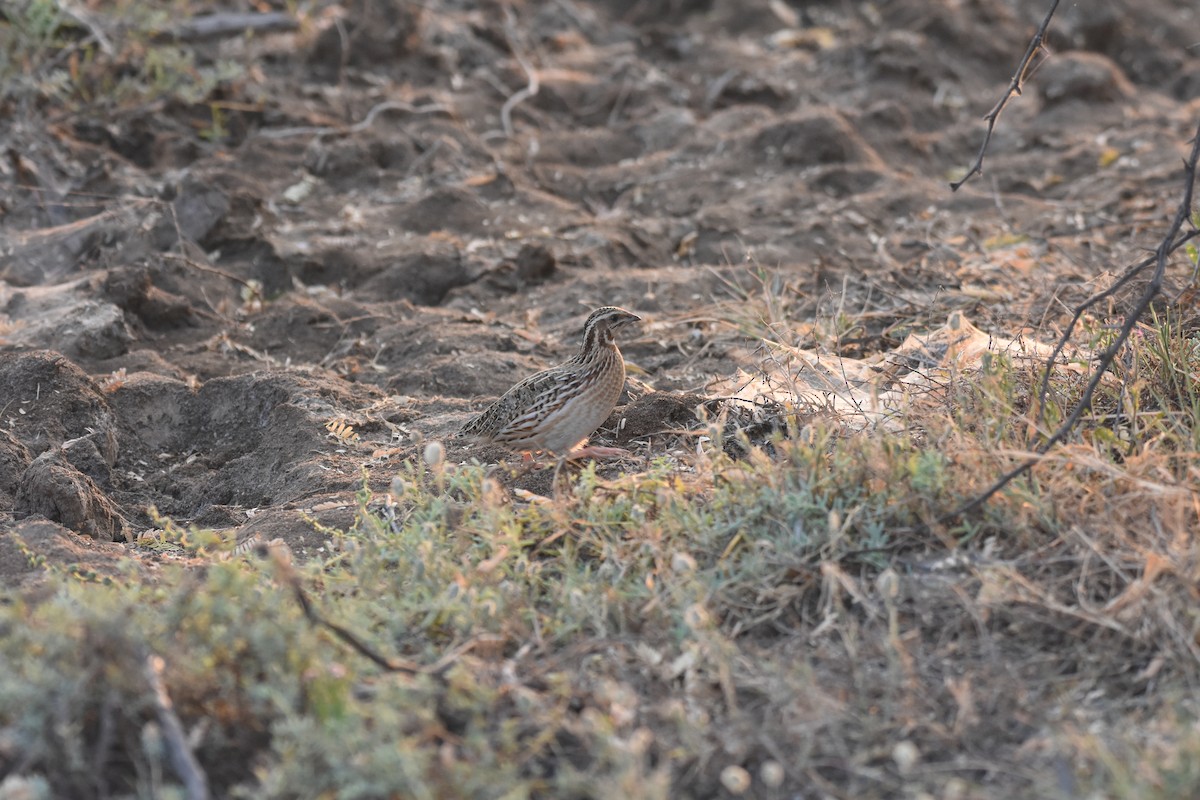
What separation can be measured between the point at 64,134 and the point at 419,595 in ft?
20.4

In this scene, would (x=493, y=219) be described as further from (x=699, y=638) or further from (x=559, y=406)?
(x=699, y=638)

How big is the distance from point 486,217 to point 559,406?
3.58 metres

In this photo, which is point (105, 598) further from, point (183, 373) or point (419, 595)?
point (183, 373)

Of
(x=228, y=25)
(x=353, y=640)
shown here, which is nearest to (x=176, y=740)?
(x=353, y=640)

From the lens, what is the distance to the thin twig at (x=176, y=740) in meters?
3.26

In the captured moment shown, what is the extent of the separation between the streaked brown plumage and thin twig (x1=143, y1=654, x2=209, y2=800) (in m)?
2.21

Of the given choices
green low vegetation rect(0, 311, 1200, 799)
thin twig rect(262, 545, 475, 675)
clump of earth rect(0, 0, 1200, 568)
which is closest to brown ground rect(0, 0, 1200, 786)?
clump of earth rect(0, 0, 1200, 568)

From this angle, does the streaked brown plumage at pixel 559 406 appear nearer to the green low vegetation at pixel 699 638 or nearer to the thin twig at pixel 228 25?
the green low vegetation at pixel 699 638

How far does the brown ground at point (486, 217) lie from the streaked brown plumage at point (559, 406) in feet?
0.63

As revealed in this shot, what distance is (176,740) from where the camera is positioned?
132 inches

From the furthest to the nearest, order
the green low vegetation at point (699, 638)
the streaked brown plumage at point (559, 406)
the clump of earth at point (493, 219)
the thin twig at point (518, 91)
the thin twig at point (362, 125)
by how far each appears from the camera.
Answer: the thin twig at point (518, 91)
the thin twig at point (362, 125)
the clump of earth at point (493, 219)
the streaked brown plumage at point (559, 406)
the green low vegetation at point (699, 638)

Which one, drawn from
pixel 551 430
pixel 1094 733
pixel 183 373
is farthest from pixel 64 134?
pixel 1094 733

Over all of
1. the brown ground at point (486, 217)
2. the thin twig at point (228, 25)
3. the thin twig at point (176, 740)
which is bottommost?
the brown ground at point (486, 217)

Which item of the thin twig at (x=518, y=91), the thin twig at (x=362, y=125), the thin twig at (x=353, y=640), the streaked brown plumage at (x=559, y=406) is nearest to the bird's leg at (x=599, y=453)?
the streaked brown plumage at (x=559, y=406)
